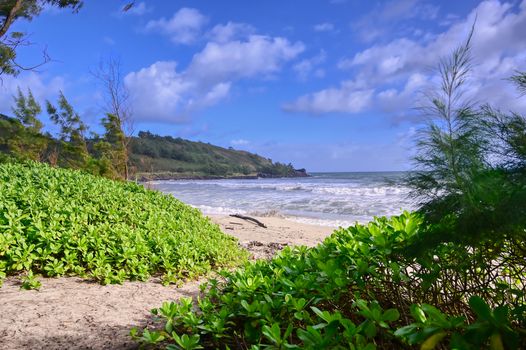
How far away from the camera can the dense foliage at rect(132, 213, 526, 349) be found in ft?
6.02

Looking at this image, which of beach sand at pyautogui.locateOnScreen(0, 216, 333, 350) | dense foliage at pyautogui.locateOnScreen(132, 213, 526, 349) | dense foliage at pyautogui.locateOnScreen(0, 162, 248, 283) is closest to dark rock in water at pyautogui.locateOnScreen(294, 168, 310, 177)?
dense foliage at pyautogui.locateOnScreen(0, 162, 248, 283)

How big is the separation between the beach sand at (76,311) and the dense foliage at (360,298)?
73 centimetres

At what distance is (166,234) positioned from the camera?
6.20 m

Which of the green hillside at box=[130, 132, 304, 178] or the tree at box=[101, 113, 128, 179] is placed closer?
the tree at box=[101, 113, 128, 179]

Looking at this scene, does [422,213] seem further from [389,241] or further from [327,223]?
[327,223]

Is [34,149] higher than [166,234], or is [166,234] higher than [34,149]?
[34,149]

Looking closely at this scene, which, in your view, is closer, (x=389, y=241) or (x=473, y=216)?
(x=473, y=216)

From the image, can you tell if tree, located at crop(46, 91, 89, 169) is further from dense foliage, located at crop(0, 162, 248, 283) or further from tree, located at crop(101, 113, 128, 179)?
dense foliage, located at crop(0, 162, 248, 283)

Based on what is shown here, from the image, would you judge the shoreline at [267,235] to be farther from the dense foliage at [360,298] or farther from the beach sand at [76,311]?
the dense foliage at [360,298]

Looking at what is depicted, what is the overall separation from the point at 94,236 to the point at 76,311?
180cm

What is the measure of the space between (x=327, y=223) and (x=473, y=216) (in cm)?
1336

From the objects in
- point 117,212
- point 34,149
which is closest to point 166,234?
point 117,212

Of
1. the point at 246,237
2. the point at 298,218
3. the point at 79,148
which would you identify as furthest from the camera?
the point at 79,148

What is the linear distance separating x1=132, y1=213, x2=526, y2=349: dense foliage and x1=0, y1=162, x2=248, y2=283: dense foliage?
2345mm
